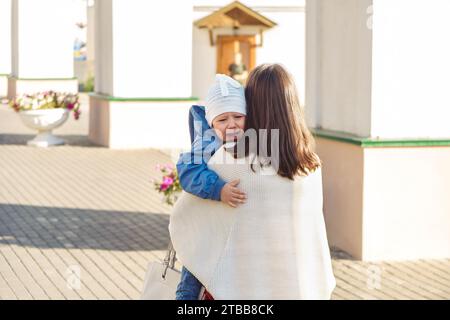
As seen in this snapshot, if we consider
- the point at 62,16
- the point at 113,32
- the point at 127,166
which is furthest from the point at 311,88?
the point at 62,16

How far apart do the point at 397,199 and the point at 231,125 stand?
500 centimetres

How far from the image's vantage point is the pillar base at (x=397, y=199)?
8.55 meters

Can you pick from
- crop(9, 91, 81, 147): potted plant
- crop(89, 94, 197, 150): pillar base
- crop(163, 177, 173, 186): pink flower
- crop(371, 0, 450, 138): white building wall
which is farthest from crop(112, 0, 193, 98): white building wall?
crop(371, 0, 450, 138): white building wall

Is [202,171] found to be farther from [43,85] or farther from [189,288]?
[43,85]

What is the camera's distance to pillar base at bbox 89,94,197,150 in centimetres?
1759

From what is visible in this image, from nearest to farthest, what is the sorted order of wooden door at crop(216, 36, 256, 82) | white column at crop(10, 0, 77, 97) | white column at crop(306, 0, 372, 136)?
white column at crop(306, 0, 372, 136), white column at crop(10, 0, 77, 97), wooden door at crop(216, 36, 256, 82)

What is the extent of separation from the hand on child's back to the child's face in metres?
0.18

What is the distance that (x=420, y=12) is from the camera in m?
8.65

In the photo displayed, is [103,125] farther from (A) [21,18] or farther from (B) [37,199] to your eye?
(A) [21,18]

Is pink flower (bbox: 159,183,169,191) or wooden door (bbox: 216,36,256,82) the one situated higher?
wooden door (bbox: 216,36,256,82)

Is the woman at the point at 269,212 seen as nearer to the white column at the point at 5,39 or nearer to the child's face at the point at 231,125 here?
the child's face at the point at 231,125

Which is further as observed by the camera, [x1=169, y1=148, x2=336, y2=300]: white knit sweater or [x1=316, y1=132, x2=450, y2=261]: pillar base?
[x1=316, y1=132, x2=450, y2=261]: pillar base

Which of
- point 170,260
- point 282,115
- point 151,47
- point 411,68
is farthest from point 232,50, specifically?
point 282,115

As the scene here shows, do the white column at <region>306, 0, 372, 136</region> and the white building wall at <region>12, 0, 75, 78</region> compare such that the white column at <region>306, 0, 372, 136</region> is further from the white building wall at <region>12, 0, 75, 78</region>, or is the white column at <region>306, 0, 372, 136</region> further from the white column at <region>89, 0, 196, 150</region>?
the white building wall at <region>12, 0, 75, 78</region>
